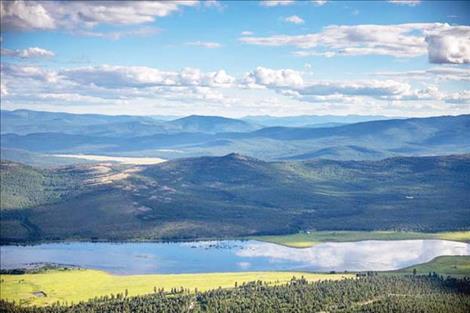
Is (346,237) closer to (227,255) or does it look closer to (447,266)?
(227,255)

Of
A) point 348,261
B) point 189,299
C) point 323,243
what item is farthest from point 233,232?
point 189,299

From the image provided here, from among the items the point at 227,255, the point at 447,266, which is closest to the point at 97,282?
the point at 227,255

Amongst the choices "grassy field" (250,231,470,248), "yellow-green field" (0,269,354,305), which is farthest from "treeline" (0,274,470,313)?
"grassy field" (250,231,470,248)

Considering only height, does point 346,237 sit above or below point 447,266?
below

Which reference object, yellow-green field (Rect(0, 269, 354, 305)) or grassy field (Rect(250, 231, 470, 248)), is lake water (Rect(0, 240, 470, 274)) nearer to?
grassy field (Rect(250, 231, 470, 248))

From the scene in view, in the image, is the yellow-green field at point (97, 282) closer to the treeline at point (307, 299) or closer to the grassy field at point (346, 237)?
the treeline at point (307, 299)

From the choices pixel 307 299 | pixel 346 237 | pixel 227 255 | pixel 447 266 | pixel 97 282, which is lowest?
pixel 227 255

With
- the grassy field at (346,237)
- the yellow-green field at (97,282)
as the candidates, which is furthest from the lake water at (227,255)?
the yellow-green field at (97,282)

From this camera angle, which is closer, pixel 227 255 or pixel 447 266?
pixel 447 266
